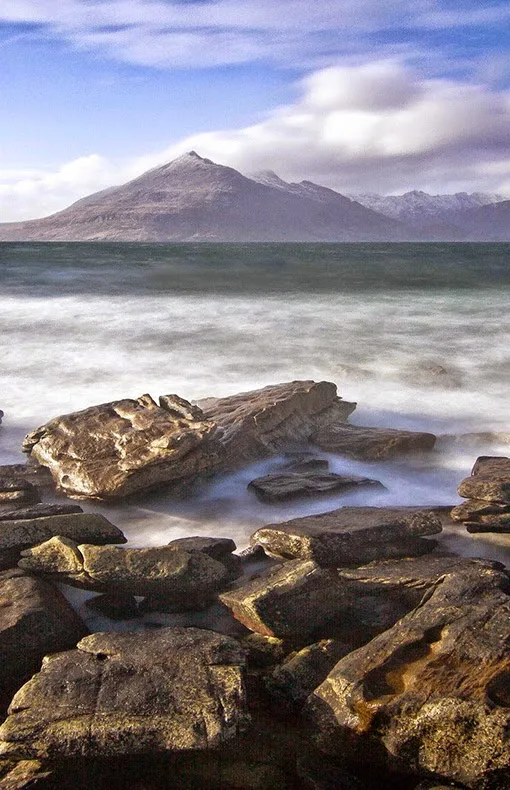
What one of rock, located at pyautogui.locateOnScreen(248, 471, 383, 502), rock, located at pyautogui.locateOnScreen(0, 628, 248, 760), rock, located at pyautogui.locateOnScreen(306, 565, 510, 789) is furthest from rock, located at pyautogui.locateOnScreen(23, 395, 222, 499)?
rock, located at pyautogui.locateOnScreen(306, 565, 510, 789)

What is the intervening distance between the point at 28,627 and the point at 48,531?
1311 mm

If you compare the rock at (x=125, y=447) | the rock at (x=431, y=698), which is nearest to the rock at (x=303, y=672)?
the rock at (x=431, y=698)

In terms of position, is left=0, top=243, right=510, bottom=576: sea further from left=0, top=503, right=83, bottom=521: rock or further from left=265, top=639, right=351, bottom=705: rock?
left=265, top=639, right=351, bottom=705: rock

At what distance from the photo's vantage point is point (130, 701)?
14.2 ft

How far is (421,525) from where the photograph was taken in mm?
6770

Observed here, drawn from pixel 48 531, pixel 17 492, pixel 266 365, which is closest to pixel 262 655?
pixel 48 531

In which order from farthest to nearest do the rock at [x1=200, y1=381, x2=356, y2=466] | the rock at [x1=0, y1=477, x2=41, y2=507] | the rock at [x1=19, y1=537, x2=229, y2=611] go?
the rock at [x1=200, y1=381, x2=356, y2=466] < the rock at [x1=0, y1=477, x2=41, y2=507] < the rock at [x1=19, y1=537, x2=229, y2=611]

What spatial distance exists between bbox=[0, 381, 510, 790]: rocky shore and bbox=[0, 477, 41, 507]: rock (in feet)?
0.07

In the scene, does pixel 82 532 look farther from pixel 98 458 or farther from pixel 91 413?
pixel 91 413

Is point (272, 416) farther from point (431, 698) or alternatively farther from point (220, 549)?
point (431, 698)

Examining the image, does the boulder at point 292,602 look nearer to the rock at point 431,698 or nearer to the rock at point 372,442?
the rock at point 431,698

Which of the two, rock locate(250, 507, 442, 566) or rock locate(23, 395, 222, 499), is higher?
rock locate(23, 395, 222, 499)

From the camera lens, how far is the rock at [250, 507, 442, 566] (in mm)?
6348

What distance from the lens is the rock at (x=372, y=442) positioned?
32.0 feet
